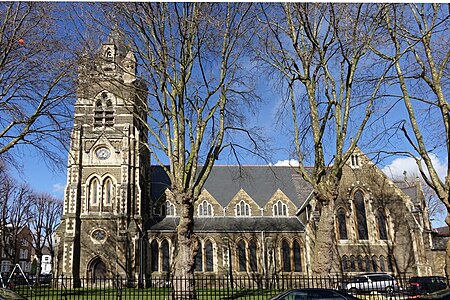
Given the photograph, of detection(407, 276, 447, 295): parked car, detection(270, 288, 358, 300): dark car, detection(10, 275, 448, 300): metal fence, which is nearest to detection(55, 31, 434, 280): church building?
detection(10, 275, 448, 300): metal fence

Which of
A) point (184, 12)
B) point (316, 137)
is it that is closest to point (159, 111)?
point (184, 12)

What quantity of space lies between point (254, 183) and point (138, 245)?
13.4 meters

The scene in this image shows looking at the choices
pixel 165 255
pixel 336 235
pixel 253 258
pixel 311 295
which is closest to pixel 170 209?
pixel 165 255

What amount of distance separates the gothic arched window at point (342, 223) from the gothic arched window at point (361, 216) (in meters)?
1.10

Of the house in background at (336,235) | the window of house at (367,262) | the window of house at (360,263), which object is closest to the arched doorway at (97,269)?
the house in background at (336,235)

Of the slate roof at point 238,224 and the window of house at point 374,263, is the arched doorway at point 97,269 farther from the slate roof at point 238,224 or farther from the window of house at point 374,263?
the window of house at point 374,263

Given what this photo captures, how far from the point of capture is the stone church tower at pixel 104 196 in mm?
31500

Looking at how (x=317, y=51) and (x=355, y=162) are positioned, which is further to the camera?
(x=355, y=162)

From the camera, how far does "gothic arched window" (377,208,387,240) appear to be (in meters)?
33.2

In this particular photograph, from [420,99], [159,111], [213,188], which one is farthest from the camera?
[213,188]

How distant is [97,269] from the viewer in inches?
1265

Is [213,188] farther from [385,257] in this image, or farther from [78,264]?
[385,257]

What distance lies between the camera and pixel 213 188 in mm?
39156

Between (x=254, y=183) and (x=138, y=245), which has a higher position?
(x=254, y=183)
